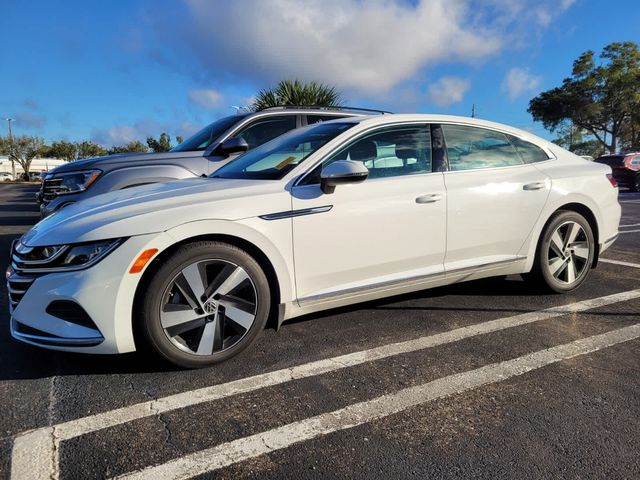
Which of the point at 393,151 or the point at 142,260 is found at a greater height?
the point at 393,151

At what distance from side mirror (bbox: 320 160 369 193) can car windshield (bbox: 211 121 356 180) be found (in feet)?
0.96

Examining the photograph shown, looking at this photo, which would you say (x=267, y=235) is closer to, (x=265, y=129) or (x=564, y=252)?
(x=564, y=252)

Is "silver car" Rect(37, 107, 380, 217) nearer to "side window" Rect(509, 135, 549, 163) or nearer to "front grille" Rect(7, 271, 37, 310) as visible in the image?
"side window" Rect(509, 135, 549, 163)

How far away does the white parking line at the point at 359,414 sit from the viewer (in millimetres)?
1986

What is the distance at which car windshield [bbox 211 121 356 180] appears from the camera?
3.38 metres

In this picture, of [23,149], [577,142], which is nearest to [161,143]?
[23,149]

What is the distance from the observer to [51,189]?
628cm

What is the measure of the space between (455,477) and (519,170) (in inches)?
112

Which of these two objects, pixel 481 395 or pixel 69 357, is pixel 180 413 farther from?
pixel 481 395

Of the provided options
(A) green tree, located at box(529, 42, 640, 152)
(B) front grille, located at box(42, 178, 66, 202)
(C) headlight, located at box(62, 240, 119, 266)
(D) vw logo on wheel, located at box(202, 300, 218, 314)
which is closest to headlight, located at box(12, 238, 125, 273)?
(C) headlight, located at box(62, 240, 119, 266)

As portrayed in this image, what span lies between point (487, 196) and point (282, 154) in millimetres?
1606

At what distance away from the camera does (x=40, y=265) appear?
106 inches

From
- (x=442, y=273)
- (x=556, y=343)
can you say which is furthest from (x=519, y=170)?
(x=556, y=343)

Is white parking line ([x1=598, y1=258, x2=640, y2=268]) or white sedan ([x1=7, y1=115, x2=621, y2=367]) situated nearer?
white sedan ([x1=7, y1=115, x2=621, y2=367])
